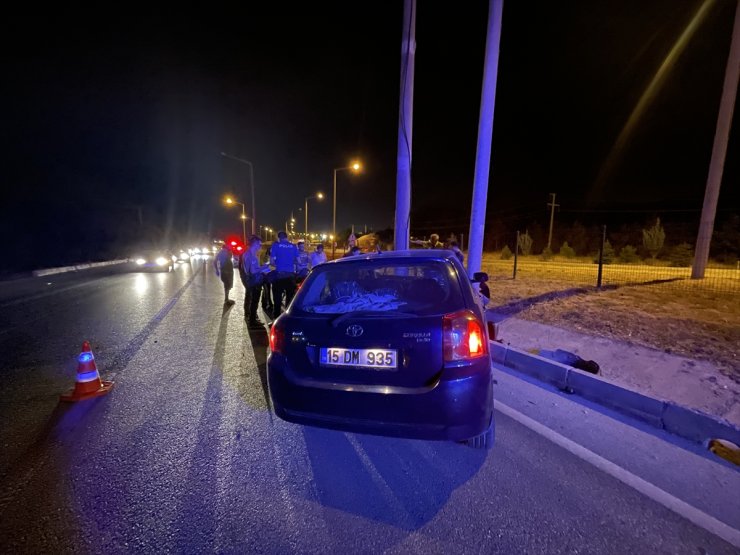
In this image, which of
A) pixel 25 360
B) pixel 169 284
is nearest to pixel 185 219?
pixel 169 284

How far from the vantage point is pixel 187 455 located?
2.82 meters

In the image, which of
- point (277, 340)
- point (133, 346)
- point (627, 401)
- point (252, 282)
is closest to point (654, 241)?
point (627, 401)

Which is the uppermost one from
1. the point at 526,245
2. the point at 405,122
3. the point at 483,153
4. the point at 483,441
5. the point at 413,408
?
the point at 405,122

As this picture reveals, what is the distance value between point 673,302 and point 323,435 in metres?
9.06

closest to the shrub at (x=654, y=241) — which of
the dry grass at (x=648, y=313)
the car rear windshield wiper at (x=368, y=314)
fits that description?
the dry grass at (x=648, y=313)

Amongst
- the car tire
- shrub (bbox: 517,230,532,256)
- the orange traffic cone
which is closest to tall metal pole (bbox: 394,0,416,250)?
the car tire

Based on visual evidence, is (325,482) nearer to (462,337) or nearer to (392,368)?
(392,368)

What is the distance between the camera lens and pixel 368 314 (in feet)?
8.41

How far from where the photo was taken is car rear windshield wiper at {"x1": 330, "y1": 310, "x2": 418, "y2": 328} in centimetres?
250

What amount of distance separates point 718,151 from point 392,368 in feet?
50.6

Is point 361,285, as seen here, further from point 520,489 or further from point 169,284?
point 169,284

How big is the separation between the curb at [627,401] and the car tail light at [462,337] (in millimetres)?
2100

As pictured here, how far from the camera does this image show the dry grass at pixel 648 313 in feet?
17.0

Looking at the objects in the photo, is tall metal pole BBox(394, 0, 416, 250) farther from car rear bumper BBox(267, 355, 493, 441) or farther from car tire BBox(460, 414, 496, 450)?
car rear bumper BBox(267, 355, 493, 441)
